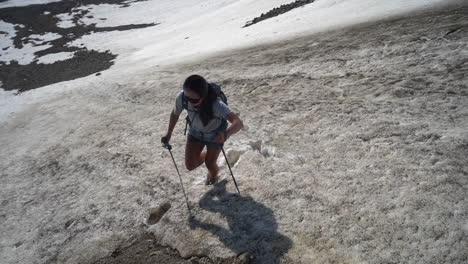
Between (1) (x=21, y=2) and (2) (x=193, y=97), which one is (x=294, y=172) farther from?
(1) (x=21, y=2)

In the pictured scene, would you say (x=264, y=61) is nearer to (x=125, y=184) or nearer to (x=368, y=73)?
(x=368, y=73)

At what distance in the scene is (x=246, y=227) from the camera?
4.57 meters

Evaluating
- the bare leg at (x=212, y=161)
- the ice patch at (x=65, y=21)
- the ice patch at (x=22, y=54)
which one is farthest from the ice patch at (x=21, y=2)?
the bare leg at (x=212, y=161)

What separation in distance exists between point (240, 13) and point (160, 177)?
2514cm

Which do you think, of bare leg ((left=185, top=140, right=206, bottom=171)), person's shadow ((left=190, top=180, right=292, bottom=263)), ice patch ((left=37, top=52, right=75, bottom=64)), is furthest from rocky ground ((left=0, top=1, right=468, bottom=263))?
ice patch ((left=37, top=52, right=75, bottom=64))

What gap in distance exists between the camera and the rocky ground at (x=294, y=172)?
4078 mm

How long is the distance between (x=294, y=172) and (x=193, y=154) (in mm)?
1927

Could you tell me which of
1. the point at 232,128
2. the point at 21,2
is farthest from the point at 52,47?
the point at 232,128

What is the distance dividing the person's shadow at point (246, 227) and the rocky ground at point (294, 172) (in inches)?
0.8

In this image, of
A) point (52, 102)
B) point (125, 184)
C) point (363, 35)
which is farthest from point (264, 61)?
point (52, 102)

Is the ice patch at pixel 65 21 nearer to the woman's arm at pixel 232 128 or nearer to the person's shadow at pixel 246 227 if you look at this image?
the person's shadow at pixel 246 227

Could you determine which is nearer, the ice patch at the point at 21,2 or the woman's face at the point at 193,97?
the woman's face at the point at 193,97

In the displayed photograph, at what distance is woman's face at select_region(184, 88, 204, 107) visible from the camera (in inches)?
167

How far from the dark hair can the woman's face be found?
44 mm
